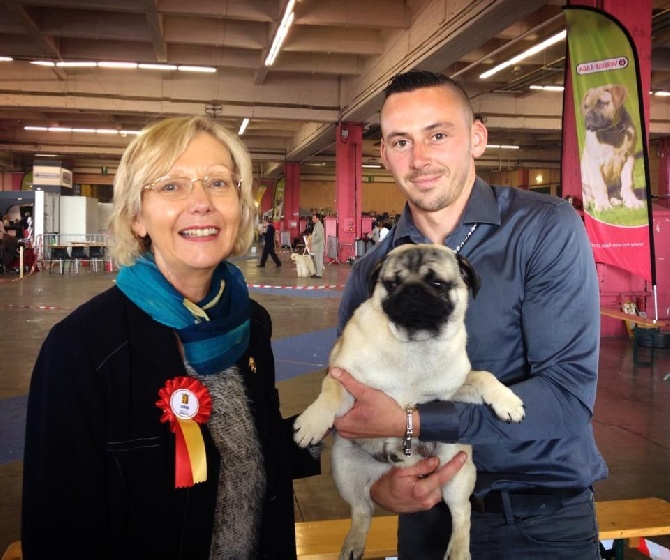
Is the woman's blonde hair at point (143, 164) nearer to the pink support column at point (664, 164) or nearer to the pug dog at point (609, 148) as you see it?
the pug dog at point (609, 148)

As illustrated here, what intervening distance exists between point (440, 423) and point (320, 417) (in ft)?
1.74

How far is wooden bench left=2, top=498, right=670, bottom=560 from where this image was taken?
2.91 meters

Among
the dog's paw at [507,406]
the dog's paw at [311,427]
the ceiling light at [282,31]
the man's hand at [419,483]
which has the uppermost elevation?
the ceiling light at [282,31]

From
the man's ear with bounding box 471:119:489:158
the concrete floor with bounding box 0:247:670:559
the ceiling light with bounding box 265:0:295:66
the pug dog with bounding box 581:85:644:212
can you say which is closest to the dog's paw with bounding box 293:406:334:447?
the man's ear with bounding box 471:119:489:158

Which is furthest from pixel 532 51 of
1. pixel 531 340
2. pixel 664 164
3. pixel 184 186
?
pixel 664 164

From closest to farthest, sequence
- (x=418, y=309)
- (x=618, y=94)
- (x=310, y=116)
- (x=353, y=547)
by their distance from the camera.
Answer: (x=418, y=309) → (x=353, y=547) → (x=618, y=94) → (x=310, y=116)

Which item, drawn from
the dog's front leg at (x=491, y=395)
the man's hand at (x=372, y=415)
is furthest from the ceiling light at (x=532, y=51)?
the man's hand at (x=372, y=415)

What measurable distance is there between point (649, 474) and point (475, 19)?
9.03 meters

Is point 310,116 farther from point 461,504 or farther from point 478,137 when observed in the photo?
point 461,504

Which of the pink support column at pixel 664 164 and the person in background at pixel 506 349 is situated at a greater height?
the pink support column at pixel 664 164

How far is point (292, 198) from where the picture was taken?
3878 cm

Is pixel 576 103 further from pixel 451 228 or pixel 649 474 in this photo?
pixel 451 228

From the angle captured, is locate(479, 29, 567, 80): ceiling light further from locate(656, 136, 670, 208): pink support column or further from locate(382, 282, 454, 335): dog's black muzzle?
locate(656, 136, 670, 208): pink support column

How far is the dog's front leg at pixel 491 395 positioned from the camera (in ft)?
6.37
